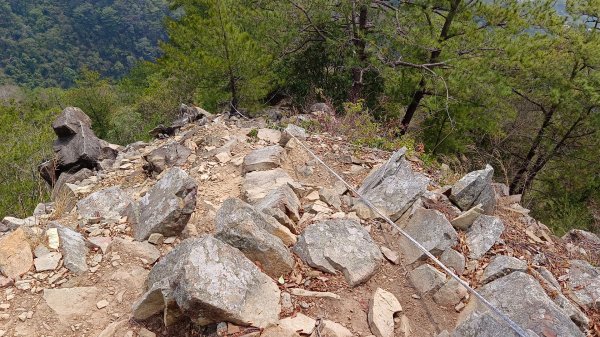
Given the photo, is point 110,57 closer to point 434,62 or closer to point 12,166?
point 12,166

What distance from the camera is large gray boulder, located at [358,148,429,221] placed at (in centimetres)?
447

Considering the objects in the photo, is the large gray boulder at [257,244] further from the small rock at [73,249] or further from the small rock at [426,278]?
the small rock at [73,249]

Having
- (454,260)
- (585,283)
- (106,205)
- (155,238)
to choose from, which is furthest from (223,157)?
(585,283)

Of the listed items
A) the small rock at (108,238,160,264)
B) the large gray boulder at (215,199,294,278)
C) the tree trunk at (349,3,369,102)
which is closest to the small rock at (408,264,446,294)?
the large gray boulder at (215,199,294,278)

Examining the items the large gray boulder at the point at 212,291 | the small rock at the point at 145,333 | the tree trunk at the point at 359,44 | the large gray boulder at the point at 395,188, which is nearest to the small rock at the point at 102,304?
the large gray boulder at the point at 212,291

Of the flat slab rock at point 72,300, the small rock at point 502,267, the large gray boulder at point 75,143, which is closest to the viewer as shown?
the flat slab rock at point 72,300

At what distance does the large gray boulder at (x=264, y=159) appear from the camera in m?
5.58

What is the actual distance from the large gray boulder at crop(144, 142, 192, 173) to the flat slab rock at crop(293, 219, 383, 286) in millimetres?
3354

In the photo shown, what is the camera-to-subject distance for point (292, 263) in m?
3.44

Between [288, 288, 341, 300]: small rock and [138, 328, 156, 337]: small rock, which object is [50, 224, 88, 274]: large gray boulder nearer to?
[138, 328, 156, 337]: small rock

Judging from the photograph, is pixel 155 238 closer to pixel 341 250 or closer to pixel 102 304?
pixel 102 304

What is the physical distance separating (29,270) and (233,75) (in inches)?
256

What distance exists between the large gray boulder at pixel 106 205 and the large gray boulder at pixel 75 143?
366 cm

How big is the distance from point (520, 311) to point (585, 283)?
1251mm
